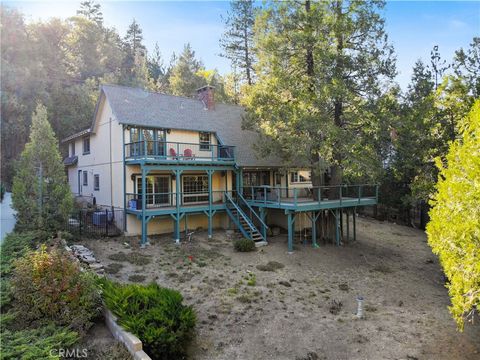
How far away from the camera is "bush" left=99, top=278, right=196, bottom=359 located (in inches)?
270

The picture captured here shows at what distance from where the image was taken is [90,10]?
5891 cm

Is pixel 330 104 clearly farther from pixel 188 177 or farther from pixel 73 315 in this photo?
pixel 73 315

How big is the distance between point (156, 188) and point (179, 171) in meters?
2.04

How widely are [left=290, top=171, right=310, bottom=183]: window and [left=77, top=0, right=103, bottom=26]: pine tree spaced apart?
51.9 m

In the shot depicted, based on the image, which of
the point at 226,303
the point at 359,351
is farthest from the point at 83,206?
the point at 359,351

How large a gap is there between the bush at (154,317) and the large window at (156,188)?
34.0 ft

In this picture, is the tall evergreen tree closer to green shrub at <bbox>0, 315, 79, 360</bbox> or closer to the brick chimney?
the brick chimney

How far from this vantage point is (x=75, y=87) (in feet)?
112

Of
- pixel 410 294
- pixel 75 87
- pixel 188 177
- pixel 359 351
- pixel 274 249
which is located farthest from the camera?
pixel 75 87

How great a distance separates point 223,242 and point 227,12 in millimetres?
26450

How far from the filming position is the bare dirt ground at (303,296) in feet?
27.3

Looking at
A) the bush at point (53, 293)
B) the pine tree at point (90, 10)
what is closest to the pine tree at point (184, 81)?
the pine tree at point (90, 10)

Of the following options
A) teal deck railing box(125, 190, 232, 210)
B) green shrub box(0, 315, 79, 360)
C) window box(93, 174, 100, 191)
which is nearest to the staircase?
teal deck railing box(125, 190, 232, 210)

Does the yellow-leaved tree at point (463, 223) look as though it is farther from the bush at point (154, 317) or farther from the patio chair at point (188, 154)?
the patio chair at point (188, 154)
